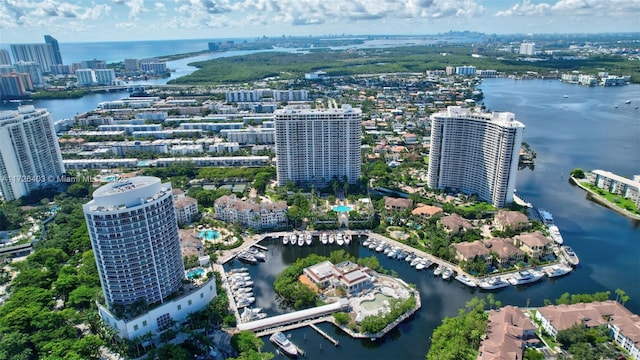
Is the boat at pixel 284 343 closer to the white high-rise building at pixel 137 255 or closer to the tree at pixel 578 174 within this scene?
the white high-rise building at pixel 137 255

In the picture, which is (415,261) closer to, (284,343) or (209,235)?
(284,343)

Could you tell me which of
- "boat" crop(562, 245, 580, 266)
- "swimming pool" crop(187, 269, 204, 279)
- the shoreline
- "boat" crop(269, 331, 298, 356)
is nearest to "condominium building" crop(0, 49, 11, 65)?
"swimming pool" crop(187, 269, 204, 279)

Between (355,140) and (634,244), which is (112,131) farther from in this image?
(634,244)

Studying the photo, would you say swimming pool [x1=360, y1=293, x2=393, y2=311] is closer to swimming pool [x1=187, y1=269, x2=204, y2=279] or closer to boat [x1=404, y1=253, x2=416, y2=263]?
boat [x1=404, y1=253, x2=416, y2=263]

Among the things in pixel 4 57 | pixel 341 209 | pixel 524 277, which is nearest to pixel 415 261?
pixel 524 277

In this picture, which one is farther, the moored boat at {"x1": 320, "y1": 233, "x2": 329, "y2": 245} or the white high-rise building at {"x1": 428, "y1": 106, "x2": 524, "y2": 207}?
the white high-rise building at {"x1": 428, "y1": 106, "x2": 524, "y2": 207}

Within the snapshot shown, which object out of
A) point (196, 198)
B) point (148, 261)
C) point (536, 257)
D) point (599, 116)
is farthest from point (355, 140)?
point (599, 116)
